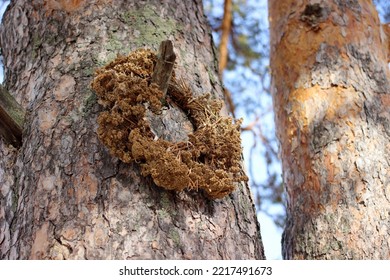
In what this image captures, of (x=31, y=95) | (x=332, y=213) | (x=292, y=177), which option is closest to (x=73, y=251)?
(x=31, y=95)

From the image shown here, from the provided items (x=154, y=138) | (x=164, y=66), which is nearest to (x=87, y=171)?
(x=154, y=138)

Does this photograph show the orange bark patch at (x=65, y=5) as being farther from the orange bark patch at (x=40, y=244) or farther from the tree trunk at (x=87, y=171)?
the orange bark patch at (x=40, y=244)

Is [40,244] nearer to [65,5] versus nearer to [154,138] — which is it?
[154,138]

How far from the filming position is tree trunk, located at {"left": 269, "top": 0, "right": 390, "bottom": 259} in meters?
2.26

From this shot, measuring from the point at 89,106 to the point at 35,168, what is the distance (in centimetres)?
23

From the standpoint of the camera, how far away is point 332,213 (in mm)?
2299

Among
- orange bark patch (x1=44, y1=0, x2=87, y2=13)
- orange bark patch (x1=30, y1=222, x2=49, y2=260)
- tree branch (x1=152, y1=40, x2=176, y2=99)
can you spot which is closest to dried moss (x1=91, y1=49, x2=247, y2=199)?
tree branch (x1=152, y1=40, x2=176, y2=99)

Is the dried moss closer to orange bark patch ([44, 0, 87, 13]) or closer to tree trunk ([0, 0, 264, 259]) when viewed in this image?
tree trunk ([0, 0, 264, 259])

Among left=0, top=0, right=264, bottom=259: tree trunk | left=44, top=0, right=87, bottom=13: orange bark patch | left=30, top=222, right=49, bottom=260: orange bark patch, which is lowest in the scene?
left=30, top=222, right=49, bottom=260: orange bark patch

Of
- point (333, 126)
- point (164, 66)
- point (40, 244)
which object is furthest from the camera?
point (333, 126)

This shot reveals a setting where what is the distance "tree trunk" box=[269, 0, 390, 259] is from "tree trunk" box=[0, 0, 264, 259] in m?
0.68

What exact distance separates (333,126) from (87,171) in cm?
127

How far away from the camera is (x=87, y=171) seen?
155 centimetres

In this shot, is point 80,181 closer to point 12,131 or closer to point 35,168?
point 35,168
